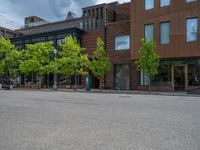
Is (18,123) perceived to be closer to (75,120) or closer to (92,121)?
(75,120)

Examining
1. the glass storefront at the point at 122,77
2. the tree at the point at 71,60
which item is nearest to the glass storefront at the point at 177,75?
the glass storefront at the point at 122,77

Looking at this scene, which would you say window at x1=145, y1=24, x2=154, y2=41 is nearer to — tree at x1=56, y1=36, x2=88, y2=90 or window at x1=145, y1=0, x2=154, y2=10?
window at x1=145, y1=0, x2=154, y2=10

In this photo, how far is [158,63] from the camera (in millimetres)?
22438

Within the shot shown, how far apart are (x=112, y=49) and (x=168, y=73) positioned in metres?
7.96

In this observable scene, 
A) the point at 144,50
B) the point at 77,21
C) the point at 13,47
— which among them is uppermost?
the point at 77,21

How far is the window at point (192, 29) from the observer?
22.1 metres

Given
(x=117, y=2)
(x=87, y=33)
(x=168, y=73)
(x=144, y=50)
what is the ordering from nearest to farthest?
(x=144, y=50), (x=168, y=73), (x=87, y=33), (x=117, y=2)

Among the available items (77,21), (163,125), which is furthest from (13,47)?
(163,125)

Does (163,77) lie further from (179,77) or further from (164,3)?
(164,3)

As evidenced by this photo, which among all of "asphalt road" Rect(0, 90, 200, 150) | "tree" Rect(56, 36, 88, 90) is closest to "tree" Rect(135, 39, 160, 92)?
"tree" Rect(56, 36, 88, 90)

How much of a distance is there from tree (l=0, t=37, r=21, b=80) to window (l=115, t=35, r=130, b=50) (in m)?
14.8

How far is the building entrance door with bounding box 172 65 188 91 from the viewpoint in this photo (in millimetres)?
23014

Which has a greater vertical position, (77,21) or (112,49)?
(77,21)

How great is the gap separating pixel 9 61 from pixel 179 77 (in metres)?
23.8
